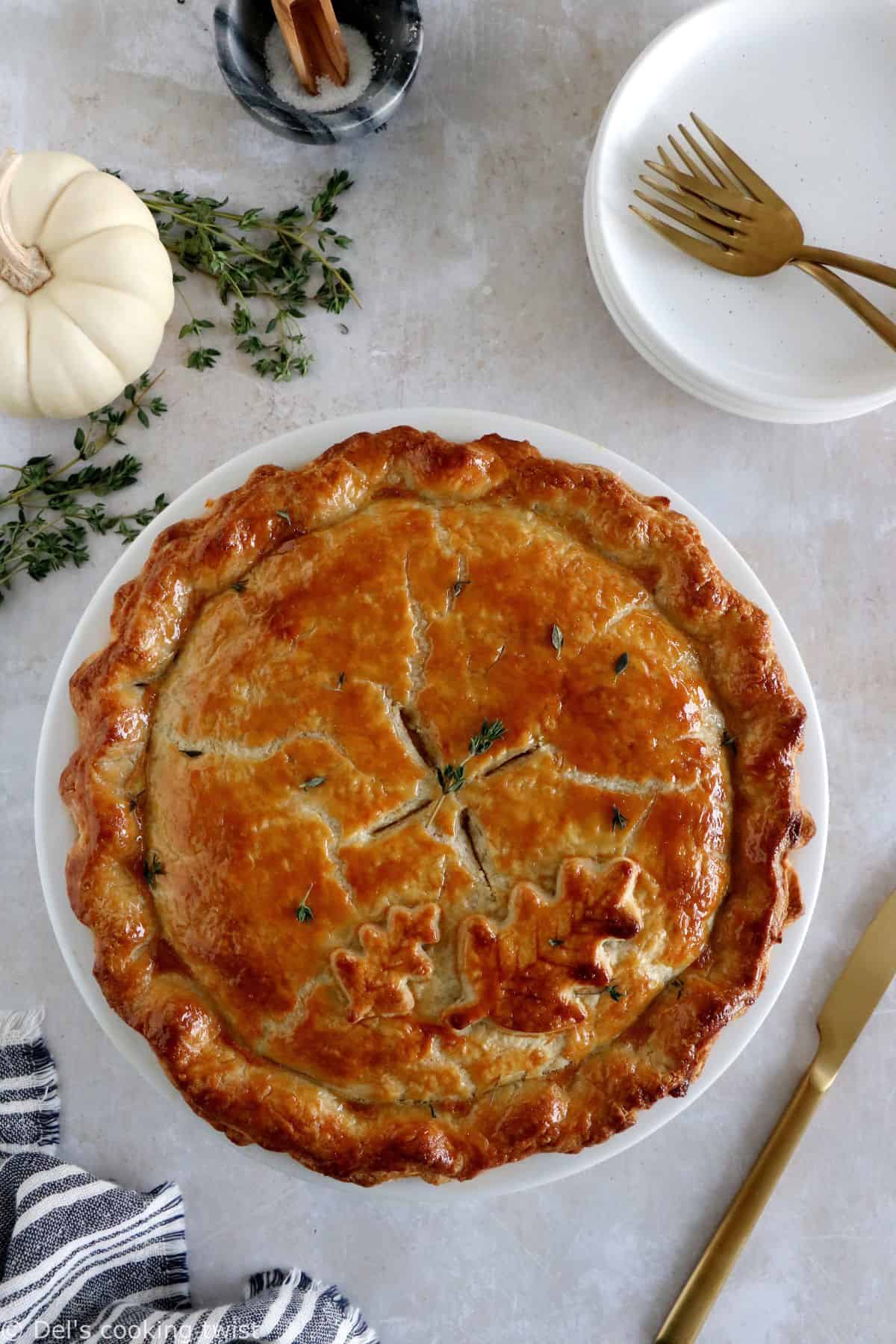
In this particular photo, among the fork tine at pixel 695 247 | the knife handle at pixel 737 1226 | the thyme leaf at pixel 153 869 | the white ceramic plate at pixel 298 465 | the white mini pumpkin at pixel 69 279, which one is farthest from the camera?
the knife handle at pixel 737 1226

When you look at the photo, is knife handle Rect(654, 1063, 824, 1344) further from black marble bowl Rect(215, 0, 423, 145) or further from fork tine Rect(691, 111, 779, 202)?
black marble bowl Rect(215, 0, 423, 145)

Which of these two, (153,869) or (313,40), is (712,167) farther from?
(153,869)

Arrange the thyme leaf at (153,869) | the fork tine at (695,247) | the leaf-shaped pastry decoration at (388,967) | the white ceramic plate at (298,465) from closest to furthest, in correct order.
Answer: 1. the leaf-shaped pastry decoration at (388,967)
2. the thyme leaf at (153,869)
3. the white ceramic plate at (298,465)
4. the fork tine at (695,247)

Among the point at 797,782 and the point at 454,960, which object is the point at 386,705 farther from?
the point at 797,782

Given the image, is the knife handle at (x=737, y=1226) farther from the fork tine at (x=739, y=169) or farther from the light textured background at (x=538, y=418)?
the fork tine at (x=739, y=169)

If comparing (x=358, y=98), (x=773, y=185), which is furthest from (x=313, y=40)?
(x=773, y=185)

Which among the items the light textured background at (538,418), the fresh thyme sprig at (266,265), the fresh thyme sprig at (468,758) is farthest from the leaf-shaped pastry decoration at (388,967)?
the fresh thyme sprig at (266,265)
